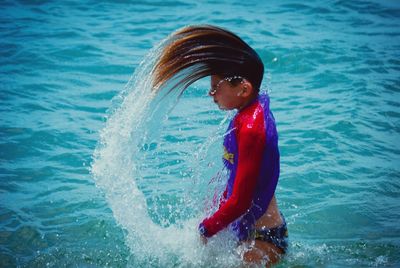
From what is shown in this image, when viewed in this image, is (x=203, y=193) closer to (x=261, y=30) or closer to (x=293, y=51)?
(x=293, y=51)

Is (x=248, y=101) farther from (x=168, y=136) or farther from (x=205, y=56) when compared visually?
(x=168, y=136)

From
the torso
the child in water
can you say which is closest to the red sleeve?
the child in water

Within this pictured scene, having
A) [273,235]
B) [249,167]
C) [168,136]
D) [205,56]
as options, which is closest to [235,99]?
[205,56]

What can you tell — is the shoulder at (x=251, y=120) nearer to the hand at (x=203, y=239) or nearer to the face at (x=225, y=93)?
the face at (x=225, y=93)

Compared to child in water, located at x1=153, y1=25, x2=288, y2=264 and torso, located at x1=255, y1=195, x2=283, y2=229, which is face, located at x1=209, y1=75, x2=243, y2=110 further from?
torso, located at x1=255, y1=195, x2=283, y2=229

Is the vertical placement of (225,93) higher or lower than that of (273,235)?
higher

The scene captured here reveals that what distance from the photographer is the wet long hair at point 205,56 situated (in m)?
3.22

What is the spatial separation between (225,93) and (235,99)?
0.07 m

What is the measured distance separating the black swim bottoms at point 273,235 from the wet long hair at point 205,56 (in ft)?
3.09

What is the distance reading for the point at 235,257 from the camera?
3605 mm

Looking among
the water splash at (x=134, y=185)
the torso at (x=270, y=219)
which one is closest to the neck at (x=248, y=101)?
the water splash at (x=134, y=185)

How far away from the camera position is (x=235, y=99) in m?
3.33

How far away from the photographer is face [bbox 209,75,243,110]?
330 centimetres

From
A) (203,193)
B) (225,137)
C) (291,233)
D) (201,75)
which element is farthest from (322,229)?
(201,75)
